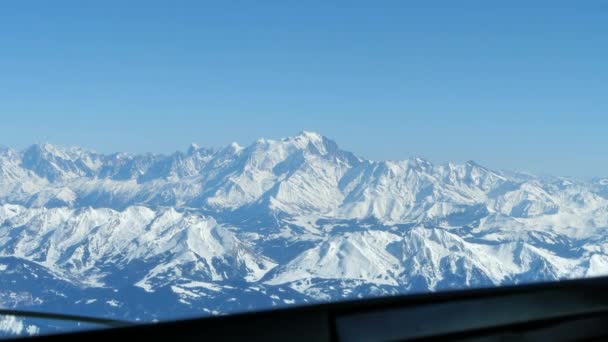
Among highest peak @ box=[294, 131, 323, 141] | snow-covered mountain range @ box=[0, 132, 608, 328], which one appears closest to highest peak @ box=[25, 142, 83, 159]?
snow-covered mountain range @ box=[0, 132, 608, 328]

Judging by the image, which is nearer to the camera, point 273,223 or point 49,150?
point 273,223

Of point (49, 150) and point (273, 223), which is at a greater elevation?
point (49, 150)

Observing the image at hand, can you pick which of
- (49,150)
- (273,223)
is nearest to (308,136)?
(273,223)

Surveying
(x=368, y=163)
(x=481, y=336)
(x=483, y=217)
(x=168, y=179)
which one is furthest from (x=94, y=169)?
(x=481, y=336)

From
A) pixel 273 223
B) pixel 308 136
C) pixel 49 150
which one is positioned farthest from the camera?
pixel 49 150

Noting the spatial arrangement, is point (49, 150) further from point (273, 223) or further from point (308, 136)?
point (273, 223)

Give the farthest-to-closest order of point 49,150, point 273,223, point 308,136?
1. point 49,150
2. point 308,136
3. point 273,223

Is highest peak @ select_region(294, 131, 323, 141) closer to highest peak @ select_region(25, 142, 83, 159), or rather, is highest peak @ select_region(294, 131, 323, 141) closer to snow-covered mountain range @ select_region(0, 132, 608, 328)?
snow-covered mountain range @ select_region(0, 132, 608, 328)

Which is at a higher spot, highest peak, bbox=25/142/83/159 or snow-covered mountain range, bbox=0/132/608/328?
highest peak, bbox=25/142/83/159
